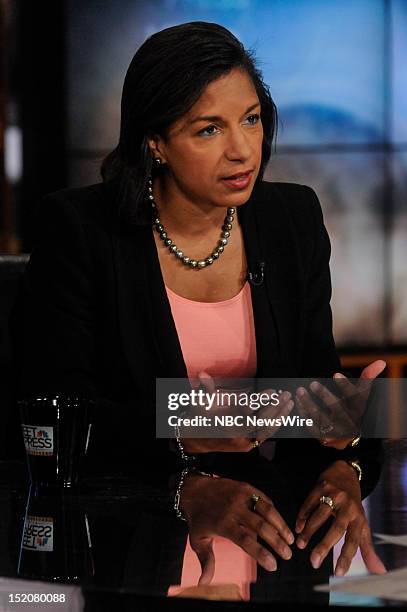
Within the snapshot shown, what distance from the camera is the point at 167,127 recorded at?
6.67 feet

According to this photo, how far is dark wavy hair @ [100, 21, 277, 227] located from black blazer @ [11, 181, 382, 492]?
0.20ft

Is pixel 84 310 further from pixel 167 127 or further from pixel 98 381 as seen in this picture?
pixel 167 127

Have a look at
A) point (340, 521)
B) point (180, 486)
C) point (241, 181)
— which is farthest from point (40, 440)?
point (241, 181)

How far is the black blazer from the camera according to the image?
6.45 ft

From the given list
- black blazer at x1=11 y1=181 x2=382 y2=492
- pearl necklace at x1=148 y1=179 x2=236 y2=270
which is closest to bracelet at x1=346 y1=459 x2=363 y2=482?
black blazer at x1=11 y1=181 x2=382 y2=492

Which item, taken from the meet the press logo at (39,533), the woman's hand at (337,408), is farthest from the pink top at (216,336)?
the meet the press logo at (39,533)

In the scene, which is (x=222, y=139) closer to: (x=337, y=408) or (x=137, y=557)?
(x=337, y=408)

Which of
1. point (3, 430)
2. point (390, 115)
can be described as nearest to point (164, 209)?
point (3, 430)

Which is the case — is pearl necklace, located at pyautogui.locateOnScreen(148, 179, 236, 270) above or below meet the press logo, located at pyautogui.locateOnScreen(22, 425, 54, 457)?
above

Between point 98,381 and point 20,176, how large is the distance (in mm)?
2152

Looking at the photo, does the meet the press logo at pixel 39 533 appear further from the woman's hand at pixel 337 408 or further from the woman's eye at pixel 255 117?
the woman's eye at pixel 255 117

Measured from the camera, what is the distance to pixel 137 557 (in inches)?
45.1

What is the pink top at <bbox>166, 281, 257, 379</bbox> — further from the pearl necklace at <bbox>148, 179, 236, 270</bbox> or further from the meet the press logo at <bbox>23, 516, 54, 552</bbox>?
the meet the press logo at <bbox>23, 516, 54, 552</bbox>

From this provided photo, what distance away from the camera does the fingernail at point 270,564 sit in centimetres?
111
